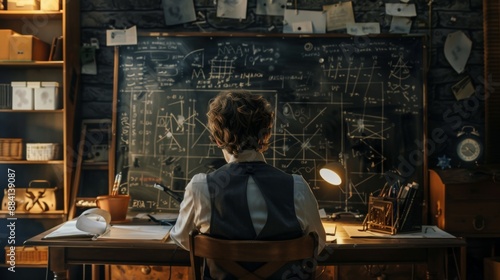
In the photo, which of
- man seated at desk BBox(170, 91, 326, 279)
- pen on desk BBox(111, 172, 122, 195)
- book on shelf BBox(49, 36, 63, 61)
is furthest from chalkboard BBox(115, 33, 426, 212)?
man seated at desk BBox(170, 91, 326, 279)

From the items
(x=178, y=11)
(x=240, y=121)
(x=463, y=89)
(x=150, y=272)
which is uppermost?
(x=178, y=11)

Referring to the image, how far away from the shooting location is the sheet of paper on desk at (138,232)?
2686 millimetres

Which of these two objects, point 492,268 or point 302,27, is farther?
point 302,27

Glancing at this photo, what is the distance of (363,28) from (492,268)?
5.60 feet

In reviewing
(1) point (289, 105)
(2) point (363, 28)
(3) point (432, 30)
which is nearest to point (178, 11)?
(1) point (289, 105)

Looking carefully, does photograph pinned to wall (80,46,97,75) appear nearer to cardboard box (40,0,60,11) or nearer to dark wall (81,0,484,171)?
dark wall (81,0,484,171)

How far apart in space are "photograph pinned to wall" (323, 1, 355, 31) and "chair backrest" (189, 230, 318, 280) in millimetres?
2028

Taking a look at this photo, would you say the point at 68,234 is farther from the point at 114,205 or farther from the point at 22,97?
the point at 22,97

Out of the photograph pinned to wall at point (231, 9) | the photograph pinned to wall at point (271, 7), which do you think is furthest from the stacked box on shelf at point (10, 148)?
the photograph pinned to wall at point (271, 7)

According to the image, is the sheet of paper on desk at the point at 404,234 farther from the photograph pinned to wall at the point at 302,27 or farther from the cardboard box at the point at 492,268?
the photograph pinned to wall at the point at 302,27

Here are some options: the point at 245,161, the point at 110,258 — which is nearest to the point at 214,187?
the point at 245,161

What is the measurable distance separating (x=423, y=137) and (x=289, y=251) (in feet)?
6.33

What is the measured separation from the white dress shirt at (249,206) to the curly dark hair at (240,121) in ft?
0.14

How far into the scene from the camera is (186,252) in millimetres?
2648
